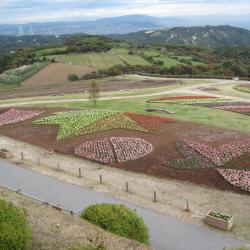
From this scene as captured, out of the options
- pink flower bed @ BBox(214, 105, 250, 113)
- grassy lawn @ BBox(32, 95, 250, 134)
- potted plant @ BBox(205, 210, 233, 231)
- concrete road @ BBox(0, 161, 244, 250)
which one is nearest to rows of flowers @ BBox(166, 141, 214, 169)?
concrete road @ BBox(0, 161, 244, 250)

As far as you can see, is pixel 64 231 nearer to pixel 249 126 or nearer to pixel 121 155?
pixel 121 155

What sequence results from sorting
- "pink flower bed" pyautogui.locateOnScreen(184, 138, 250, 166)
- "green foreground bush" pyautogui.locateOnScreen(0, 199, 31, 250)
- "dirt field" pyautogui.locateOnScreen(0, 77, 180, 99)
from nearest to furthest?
1. "green foreground bush" pyautogui.locateOnScreen(0, 199, 31, 250)
2. "pink flower bed" pyautogui.locateOnScreen(184, 138, 250, 166)
3. "dirt field" pyautogui.locateOnScreen(0, 77, 180, 99)

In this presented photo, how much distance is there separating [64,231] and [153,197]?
807 cm

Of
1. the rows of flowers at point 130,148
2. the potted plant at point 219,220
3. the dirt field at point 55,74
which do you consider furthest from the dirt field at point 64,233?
the dirt field at point 55,74

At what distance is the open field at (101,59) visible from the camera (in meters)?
115

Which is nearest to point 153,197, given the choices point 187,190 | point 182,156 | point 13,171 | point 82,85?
point 187,190

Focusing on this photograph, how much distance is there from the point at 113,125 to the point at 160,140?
6.83m

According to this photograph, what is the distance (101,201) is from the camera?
25000 mm

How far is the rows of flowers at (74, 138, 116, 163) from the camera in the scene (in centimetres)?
3238

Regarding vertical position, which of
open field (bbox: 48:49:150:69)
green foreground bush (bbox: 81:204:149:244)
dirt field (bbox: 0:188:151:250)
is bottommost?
open field (bbox: 48:49:150:69)

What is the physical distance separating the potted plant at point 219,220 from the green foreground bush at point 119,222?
4.80m

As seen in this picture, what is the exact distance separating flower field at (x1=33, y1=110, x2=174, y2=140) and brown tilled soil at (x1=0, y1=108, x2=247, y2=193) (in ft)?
3.16

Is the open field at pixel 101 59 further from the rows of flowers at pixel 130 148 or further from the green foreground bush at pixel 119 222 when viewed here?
the green foreground bush at pixel 119 222

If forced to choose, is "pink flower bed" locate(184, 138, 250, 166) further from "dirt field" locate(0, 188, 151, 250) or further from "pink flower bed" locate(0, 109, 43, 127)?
"pink flower bed" locate(0, 109, 43, 127)
